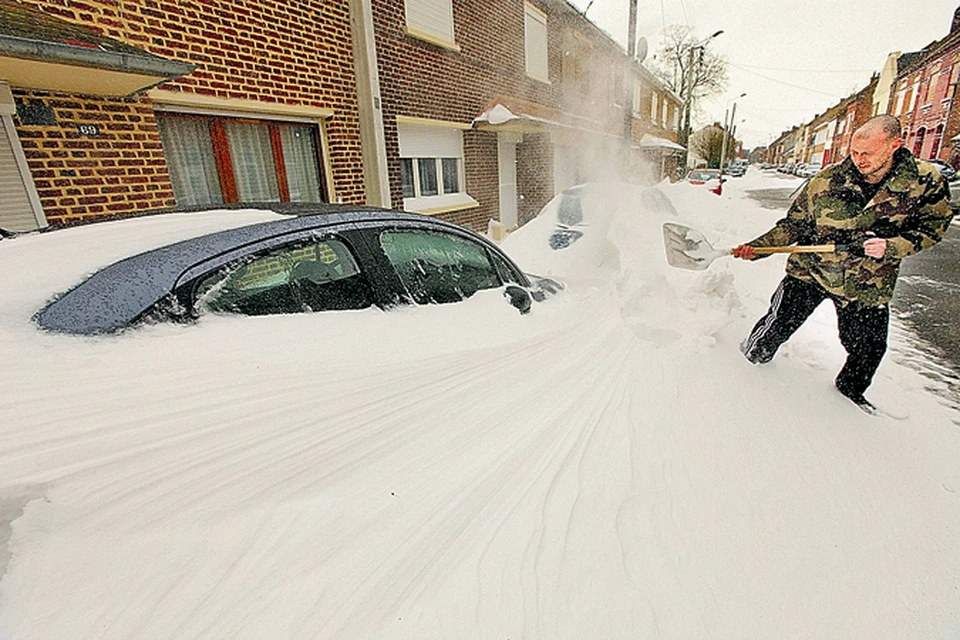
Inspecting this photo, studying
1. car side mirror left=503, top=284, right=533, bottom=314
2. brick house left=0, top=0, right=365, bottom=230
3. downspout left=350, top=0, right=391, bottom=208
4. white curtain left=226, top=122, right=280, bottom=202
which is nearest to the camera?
car side mirror left=503, top=284, right=533, bottom=314

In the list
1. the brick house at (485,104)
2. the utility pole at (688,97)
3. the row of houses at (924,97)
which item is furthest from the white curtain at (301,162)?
the utility pole at (688,97)

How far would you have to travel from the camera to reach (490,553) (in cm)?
146

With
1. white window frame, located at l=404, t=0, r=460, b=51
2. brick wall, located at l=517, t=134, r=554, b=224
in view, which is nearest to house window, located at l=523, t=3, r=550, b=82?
brick wall, located at l=517, t=134, r=554, b=224

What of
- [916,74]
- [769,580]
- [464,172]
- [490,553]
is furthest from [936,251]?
[916,74]

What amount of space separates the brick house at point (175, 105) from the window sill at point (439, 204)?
Answer: 1280 millimetres

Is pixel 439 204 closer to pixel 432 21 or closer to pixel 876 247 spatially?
pixel 432 21

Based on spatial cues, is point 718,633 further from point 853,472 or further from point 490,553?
point 853,472

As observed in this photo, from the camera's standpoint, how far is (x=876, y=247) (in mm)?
2400

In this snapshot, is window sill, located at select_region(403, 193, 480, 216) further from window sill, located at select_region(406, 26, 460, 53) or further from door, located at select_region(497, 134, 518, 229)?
window sill, located at select_region(406, 26, 460, 53)

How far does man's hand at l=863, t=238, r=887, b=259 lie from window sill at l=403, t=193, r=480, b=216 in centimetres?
578

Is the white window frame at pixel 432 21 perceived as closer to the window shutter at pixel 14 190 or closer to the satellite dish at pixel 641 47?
the window shutter at pixel 14 190

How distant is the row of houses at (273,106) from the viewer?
337 cm

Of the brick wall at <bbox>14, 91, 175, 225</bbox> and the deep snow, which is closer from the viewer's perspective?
the deep snow

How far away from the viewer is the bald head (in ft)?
7.91
